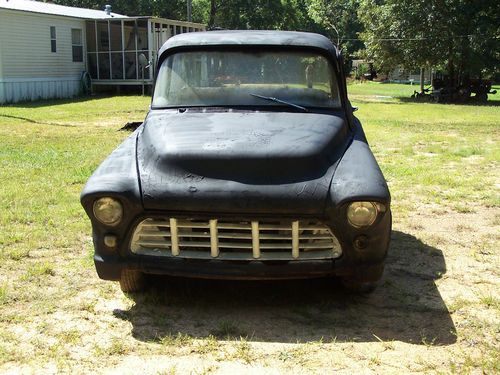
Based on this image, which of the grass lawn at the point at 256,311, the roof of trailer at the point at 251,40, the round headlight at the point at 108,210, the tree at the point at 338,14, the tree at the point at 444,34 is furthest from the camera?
the tree at the point at 338,14

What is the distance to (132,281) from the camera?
3879 millimetres

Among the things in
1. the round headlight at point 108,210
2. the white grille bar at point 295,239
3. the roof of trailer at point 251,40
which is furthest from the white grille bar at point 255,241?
the roof of trailer at point 251,40

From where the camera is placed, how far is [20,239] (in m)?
5.14

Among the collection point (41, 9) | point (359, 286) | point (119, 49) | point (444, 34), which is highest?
point (41, 9)

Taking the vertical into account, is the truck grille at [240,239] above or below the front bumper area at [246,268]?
above

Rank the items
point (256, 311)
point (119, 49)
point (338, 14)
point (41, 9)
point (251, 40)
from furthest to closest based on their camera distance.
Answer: point (338, 14)
point (119, 49)
point (41, 9)
point (251, 40)
point (256, 311)

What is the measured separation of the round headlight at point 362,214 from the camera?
3.44 m

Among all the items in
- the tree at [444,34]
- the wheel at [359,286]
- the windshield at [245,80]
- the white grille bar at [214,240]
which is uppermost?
the tree at [444,34]

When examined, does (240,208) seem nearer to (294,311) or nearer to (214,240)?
(214,240)

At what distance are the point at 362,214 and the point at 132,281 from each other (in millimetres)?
1564

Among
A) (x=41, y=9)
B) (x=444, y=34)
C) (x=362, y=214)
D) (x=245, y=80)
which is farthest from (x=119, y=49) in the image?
(x=362, y=214)

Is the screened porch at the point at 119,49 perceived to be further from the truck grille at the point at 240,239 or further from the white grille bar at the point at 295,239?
the white grille bar at the point at 295,239

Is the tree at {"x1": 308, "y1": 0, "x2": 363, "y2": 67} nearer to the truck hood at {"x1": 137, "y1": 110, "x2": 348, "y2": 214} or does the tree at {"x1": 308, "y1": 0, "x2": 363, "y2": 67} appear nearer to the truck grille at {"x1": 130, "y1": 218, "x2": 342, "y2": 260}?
the truck hood at {"x1": 137, "y1": 110, "x2": 348, "y2": 214}

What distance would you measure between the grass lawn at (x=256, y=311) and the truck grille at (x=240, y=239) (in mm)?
429
